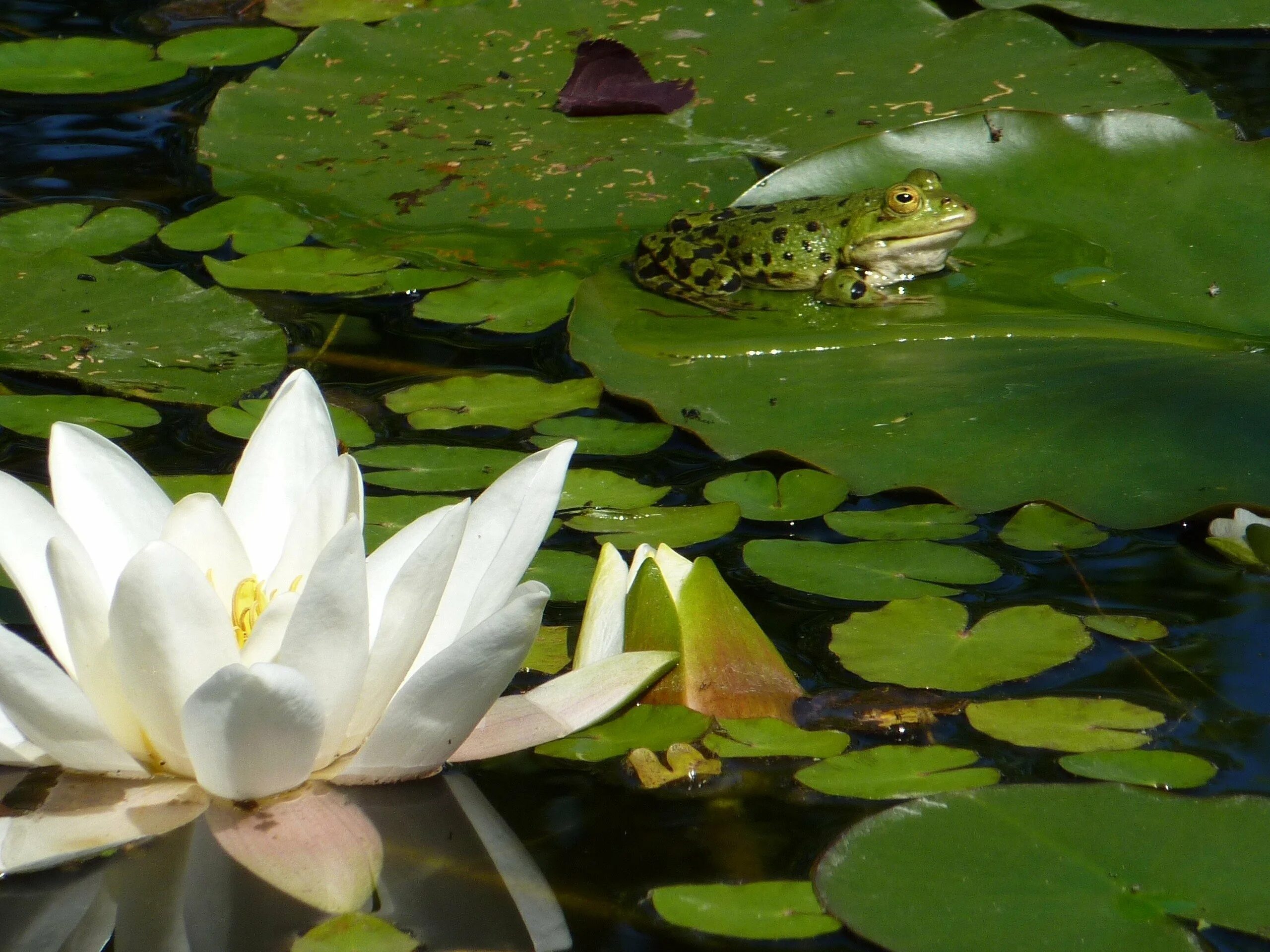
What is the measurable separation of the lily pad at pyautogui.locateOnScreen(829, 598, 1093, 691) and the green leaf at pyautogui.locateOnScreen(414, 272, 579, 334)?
140cm

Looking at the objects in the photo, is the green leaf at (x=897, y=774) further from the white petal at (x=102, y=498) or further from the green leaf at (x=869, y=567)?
the white petal at (x=102, y=498)

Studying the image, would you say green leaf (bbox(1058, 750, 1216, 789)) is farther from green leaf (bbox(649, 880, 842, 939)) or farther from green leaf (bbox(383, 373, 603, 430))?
green leaf (bbox(383, 373, 603, 430))

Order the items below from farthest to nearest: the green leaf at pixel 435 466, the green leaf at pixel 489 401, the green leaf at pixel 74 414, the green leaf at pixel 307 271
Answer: the green leaf at pixel 307 271
the green leaf at pixel 489 401
the green leaf at pixel 74 414
the green leaf at pixel 435 466

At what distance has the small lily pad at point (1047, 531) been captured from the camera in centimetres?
212

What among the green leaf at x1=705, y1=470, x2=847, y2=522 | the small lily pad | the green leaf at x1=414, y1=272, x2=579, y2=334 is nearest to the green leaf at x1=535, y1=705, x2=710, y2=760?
the green leaf at x1=705, y1=470, x2=847, y2=522

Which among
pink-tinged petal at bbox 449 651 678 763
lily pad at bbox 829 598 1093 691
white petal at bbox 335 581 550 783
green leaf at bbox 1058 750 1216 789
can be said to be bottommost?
lily pad at bbox 829 598 1093 691

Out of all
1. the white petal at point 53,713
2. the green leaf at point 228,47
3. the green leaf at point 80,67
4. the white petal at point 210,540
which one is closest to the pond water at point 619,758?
the white petal at point 53,713

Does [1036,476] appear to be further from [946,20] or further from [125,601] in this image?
[946,20]

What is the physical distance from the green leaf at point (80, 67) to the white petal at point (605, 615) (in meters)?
3.49

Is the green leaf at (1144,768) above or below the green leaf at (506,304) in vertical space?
above

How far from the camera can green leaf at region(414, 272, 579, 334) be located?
2.99 meters

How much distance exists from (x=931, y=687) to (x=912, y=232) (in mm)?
1843

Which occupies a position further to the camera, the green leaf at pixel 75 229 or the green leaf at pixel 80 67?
the green leaf at pixel 80 67

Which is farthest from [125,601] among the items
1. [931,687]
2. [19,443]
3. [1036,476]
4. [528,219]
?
[528,219]
